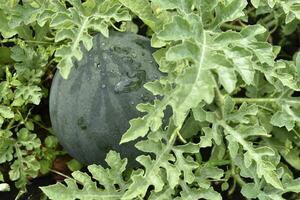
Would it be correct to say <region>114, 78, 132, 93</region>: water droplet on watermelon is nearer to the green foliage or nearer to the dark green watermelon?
the dark green watermelon

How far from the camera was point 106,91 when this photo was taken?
2453mm

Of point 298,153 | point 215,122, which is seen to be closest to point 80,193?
point 215,122

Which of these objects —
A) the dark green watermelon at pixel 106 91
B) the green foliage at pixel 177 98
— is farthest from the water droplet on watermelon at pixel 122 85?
the green foliage at pixel 177 98

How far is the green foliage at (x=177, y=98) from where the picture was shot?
Result: 2.01 m

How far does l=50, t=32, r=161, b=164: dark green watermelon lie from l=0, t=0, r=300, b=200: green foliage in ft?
0.45

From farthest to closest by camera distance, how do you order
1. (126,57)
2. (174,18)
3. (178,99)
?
(126,57), (174,18), (178,99)

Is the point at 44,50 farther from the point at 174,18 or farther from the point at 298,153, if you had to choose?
the point at 298,153

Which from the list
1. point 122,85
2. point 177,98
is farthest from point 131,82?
point 177,98

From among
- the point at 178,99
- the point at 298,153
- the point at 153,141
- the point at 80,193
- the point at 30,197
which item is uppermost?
the point at 178,99

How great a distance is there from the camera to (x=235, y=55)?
6.64 feet

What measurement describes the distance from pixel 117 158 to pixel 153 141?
155mm

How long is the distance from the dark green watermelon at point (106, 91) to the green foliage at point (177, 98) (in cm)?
14

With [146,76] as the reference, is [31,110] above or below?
below

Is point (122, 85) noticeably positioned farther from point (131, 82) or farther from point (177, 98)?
point (177, 98)
